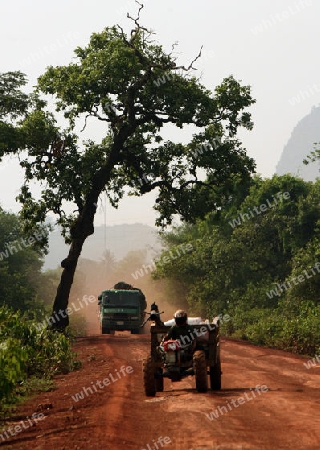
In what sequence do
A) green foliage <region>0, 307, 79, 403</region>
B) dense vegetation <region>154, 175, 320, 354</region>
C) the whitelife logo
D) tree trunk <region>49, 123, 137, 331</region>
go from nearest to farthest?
1. the whitelife logo
2. green foliage <region>0, 307, 79, 403</region>
3. dense vegetation <region>154, 175, 320, 354</region>
4. tree trunk <region>49, 123, 137, 331</region>

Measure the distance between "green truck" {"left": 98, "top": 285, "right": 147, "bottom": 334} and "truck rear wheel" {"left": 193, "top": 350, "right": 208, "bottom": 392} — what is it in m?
22.8

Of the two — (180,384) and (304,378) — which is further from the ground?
(180,384)

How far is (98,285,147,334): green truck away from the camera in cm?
3444

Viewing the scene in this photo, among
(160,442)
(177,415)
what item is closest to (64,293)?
(177,415)

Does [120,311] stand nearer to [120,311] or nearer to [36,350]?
[120,311]

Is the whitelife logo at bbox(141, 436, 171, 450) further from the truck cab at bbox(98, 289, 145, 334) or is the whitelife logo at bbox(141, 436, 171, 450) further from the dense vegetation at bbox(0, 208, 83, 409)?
the truck cab at bbox(98, 289, 145, 334)

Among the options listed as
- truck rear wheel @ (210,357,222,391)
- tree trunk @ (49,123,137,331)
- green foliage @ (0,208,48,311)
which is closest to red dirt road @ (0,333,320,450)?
truck rear wheel @ (210,357,222,391)

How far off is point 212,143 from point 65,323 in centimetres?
1111

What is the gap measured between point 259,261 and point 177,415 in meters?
28.1

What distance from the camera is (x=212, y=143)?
30.9 meters

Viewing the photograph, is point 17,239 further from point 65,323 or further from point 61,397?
point 61,397

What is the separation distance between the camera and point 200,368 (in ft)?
37.7

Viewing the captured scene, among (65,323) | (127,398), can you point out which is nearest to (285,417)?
(127,398)

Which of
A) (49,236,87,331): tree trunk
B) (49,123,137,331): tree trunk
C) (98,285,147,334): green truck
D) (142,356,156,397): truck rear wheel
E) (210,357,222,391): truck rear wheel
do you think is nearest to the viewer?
(142,356,156,397): truck rear wheel
